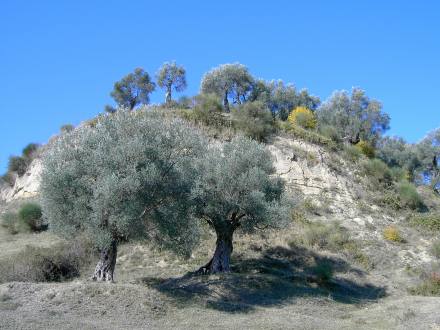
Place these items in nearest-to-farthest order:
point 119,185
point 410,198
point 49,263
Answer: point 119,185, point 49,263, point 410,198

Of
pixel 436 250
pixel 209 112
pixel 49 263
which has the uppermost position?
pixel 209 112

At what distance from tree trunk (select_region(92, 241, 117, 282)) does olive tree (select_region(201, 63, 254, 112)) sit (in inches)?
1232

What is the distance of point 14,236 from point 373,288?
22.4 m

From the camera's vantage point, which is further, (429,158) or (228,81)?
(429,158)

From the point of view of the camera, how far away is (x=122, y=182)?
65.9ft

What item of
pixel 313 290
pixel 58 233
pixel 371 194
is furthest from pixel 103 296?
pixel 371 194

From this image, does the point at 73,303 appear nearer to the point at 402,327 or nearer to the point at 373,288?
the point at 402,327

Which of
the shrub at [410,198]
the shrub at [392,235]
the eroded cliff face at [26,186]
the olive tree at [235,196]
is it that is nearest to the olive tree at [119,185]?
the olive tree at [235,196]

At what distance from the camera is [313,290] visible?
2509 cm

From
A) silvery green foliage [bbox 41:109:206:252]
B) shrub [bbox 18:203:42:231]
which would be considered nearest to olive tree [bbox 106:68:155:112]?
shrub [bbox 18:203:42:231]

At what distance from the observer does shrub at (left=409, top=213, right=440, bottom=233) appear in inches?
1469

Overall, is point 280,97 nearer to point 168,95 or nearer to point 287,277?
point 168,95

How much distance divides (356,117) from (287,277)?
100ft

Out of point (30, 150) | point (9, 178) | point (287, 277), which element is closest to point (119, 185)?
point (287, 277)
